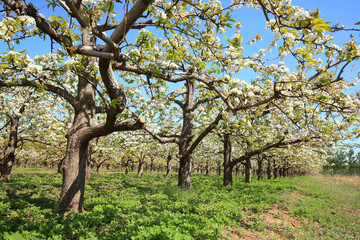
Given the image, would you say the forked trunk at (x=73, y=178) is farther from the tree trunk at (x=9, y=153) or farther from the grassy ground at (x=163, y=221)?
the tree trunk at (x=9, y=153)

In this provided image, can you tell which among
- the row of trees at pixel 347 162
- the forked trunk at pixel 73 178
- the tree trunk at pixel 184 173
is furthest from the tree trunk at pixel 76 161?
the row of trees at pixel 347 162

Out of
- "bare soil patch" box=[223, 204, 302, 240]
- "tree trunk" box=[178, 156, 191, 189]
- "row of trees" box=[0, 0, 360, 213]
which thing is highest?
"row of trees" box=[0, 0, 360, 213]

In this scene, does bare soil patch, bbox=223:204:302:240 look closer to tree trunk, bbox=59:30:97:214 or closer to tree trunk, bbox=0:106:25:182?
tree trunk, bbox=59:30:97:214

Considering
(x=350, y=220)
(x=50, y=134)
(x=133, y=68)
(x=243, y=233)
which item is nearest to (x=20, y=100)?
(x=50, y=134)

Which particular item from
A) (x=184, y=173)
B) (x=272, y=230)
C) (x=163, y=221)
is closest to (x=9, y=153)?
(x=184, y=173)

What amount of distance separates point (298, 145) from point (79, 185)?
12.7 meters

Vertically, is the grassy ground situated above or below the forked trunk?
below

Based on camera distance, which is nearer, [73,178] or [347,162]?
[73,178]

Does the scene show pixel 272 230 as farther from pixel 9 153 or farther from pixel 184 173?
pixel 9 153

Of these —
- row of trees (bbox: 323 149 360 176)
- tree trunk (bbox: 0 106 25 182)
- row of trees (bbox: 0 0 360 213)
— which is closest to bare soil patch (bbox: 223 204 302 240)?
row of trees (bbox: 0 0 360 213)

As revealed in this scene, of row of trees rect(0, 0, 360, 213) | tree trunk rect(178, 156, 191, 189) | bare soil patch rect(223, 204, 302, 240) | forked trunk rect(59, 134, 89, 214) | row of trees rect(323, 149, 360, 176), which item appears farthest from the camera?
row of trees rect(323, 149, 360, 176)

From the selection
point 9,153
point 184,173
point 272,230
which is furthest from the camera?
point 9,153

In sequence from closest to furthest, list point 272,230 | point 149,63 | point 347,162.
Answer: point 149,63 → point 272,230 → point 347,162

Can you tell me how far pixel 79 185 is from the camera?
6.18m
